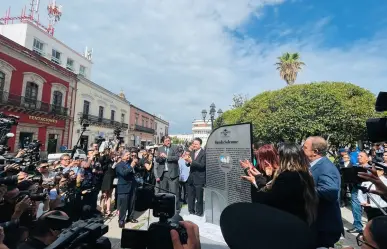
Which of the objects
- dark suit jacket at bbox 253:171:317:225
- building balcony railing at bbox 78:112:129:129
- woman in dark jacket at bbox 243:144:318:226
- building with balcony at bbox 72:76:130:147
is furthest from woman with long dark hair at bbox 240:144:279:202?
building balcony railing at bbox 78:112:129:129

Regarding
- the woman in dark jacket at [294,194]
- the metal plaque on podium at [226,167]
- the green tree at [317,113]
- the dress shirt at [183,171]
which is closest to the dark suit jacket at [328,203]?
the woman in dark jacket at [294,194]

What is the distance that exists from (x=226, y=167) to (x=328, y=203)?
2.55 meters

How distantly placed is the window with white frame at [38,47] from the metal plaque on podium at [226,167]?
25944mm

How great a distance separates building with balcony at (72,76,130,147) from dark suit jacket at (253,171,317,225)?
76.7 feet

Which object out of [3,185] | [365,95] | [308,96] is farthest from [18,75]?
[365,95]

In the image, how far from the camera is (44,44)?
24.8 metres

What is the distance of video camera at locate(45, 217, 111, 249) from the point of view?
47.6 inches

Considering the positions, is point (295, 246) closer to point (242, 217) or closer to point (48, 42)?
A: point (242, 217)

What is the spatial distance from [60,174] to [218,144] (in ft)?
12.1

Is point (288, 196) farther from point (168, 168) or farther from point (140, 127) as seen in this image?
point (140, 127)

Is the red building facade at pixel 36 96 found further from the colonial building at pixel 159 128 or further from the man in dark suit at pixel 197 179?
the colonial building at pixel 159 128

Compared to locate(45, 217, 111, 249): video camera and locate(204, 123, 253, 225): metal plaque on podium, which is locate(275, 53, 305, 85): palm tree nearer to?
locate(204, 123, 253, 225): metal plaque on podium

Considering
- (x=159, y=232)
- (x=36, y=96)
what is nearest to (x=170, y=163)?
(x=159, y=232)

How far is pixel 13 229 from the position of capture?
2213 millimetres
